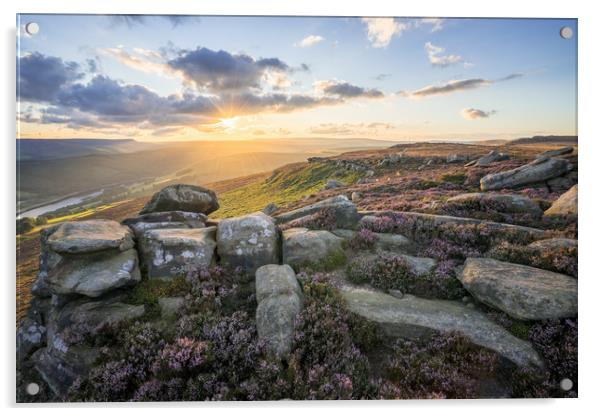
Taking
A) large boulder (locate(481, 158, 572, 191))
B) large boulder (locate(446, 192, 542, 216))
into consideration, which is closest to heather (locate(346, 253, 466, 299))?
large boulder (locate(446, 192, 542, 216))

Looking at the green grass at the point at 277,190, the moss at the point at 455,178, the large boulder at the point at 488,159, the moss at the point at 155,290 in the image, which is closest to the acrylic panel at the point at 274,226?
the moss at the point at 155,290

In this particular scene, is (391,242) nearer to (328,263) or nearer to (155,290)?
(328,263)

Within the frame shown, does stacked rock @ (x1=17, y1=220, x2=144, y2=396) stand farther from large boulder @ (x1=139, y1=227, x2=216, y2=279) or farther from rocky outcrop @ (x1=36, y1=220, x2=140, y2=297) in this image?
large boulder @ (x1=139, y1=227, x2=216, y2=279)

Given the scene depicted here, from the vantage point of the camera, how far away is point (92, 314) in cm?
605

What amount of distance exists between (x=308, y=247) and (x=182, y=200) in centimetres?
399

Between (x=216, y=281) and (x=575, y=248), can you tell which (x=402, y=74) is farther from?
(x=216, y=281)

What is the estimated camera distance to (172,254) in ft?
22.5

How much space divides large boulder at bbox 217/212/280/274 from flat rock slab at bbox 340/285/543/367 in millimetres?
2075

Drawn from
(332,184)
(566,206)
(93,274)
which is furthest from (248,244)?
(332,184)

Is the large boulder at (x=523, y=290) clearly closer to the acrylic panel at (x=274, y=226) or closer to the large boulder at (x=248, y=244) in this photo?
the acrylic panel at (x=274, y=226)

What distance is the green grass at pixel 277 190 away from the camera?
10102mm

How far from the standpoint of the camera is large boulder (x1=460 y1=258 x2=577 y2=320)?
534 cm

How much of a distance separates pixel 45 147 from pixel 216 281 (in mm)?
4892

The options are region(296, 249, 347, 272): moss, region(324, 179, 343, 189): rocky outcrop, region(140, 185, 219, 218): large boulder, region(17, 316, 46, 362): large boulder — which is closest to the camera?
region(17, 316, 46, 362): large boulder
